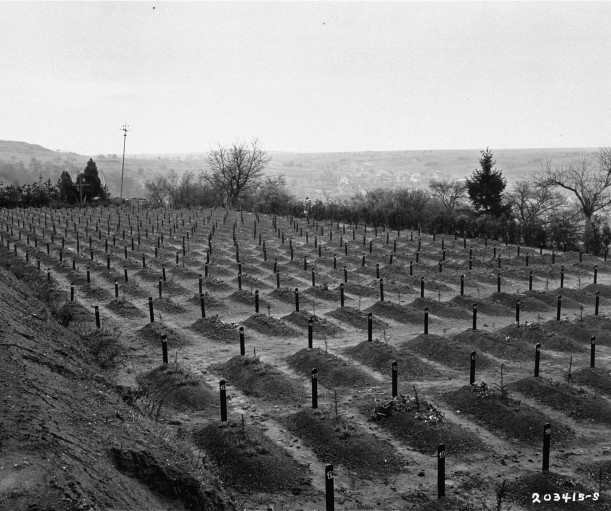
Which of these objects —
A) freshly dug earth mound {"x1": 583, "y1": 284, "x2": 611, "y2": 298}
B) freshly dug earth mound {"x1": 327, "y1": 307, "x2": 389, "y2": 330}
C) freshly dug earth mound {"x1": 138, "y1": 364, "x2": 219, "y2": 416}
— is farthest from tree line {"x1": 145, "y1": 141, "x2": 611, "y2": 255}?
freshly dug earth mound {"x1": 138, "y1": 364, "x2": 219, "y2": 416}

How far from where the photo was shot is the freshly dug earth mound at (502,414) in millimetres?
10219

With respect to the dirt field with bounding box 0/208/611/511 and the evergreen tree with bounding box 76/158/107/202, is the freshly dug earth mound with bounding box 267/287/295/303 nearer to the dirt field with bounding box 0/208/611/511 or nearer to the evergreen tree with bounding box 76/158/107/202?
the dirt field with bounding box 0/208/611/511

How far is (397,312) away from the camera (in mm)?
18578

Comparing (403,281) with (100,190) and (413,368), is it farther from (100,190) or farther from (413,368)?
(100,190)

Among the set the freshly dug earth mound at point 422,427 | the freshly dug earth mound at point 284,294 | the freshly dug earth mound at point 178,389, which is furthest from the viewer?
the freshly dug earth mound at point 284,294

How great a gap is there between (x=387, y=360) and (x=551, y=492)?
585 centimetres

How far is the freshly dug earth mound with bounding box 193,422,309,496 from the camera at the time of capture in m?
8.64

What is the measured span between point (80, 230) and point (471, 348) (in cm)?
3124

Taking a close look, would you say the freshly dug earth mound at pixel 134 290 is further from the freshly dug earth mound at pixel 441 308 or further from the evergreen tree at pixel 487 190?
the evergreen tree at pixel 487 190

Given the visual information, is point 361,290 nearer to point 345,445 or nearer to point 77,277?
point 77,277

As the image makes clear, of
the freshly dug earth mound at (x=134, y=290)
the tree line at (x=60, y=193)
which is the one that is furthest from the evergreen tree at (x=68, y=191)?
the freshly dug earth mound at (x=134, y=290)

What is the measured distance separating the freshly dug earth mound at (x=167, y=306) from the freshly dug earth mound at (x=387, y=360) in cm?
651

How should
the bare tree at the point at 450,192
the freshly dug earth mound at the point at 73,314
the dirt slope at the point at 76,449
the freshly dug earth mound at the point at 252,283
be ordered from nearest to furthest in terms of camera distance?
the dirt slope at the point at 76,449, the freshly dug earth mound at the point at 73,314, the freshly dug earth mound at the point at 252,283, the bare tree at the point at 450,192

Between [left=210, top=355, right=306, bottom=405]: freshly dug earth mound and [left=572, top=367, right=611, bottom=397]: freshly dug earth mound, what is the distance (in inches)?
230
